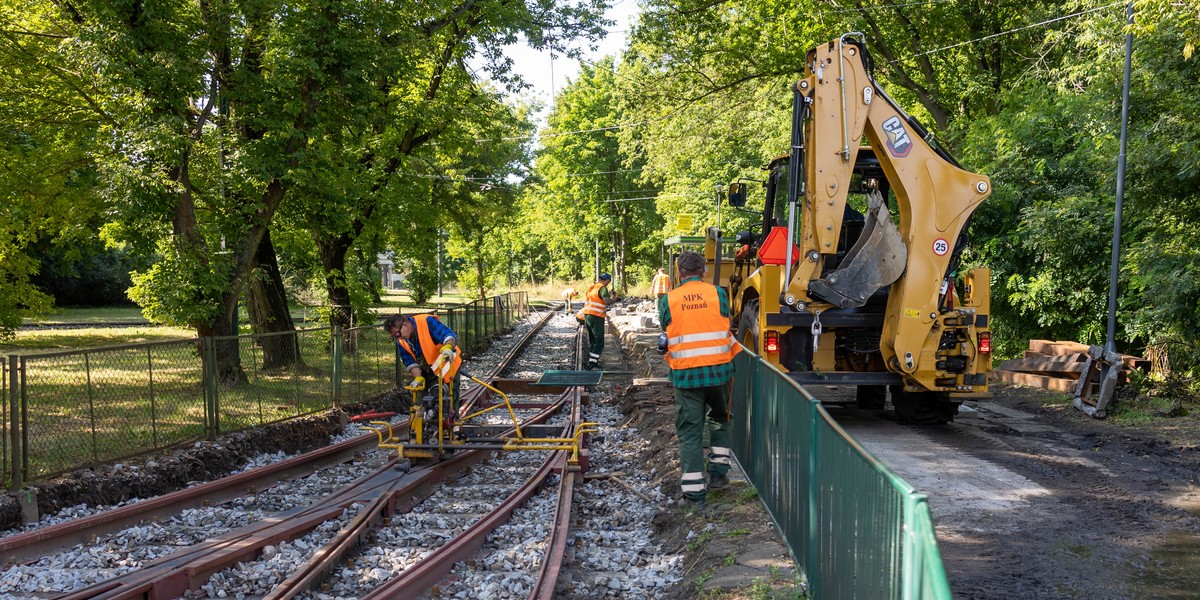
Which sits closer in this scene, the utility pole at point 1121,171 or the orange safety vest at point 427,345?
the orange safety vest at point 427,345

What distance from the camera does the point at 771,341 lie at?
33.4 feet

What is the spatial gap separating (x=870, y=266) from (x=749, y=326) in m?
1.96

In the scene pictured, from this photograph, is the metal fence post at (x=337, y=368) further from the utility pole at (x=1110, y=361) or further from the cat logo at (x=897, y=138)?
the utility pole at (x=1110, y=361)

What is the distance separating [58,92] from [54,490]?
8140mm

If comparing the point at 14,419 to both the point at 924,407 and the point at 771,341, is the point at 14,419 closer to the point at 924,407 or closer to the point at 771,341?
the point at 771,341

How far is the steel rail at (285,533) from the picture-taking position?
5.90 meters

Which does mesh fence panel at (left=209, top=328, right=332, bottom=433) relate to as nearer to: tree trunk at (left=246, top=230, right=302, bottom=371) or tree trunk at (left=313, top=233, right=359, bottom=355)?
tree trunk at (left=246, top=230, right=302, bottom=371)

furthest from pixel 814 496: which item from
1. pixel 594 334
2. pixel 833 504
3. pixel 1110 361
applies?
pixel 594 334

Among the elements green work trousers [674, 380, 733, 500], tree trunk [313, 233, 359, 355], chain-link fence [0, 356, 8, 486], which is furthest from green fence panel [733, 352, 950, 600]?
tree trunk [313, 233, 359, 355]

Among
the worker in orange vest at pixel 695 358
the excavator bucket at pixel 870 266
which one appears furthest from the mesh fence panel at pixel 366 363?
the worker in orange vest at pixel 695 358

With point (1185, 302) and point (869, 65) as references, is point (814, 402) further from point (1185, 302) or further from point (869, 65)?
point (1185, 302)

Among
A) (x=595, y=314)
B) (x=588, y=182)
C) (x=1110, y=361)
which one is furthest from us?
(x=588, y=182)

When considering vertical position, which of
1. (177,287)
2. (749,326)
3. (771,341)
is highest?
(177,287)

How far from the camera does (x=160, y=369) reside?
10.0 meters
